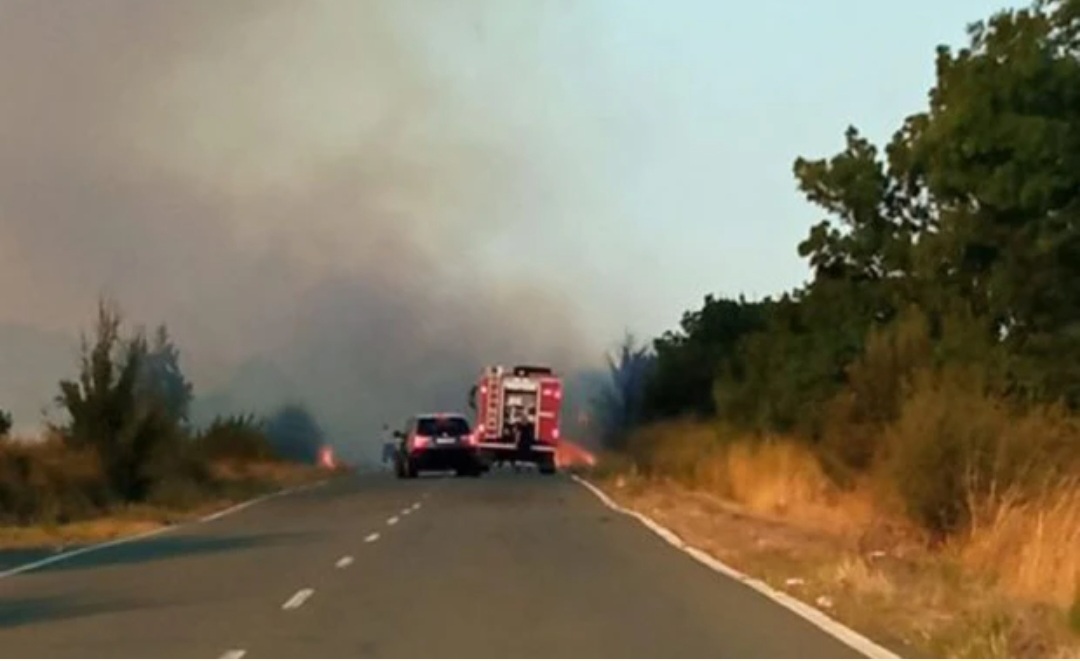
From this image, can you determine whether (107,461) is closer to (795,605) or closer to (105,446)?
(105,446)

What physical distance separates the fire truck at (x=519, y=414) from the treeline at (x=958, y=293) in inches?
1152

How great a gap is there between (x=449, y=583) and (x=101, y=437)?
80.8ft

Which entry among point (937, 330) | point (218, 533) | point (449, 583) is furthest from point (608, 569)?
point (937, 330)

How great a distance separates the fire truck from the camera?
7519 cm

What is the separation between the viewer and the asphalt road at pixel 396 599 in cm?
1658

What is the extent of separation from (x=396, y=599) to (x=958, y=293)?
19.8 metres

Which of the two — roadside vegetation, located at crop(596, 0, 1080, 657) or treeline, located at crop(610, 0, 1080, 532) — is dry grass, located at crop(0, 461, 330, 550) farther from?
treeline, located at crop(610, 0, 1080, 532)

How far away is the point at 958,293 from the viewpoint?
38.4 meters

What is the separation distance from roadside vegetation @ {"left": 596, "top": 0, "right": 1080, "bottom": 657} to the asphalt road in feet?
4.97

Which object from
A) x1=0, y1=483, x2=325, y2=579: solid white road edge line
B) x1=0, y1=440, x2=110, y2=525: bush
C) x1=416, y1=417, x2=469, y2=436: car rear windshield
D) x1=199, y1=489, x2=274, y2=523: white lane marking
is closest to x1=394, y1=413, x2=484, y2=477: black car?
x1=416, y1=417, x2=469, y2=436: car rear windshield

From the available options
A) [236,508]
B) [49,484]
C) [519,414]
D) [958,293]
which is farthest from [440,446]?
[958,293]

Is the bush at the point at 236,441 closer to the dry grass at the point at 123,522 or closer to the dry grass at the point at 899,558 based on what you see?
the dry grass at the point at 123,522

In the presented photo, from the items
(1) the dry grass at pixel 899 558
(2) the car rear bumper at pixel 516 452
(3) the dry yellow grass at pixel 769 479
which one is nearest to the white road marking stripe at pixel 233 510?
(1) the dry grass at pixel 899 558

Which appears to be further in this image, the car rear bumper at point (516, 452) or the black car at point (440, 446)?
the car rear bumper at point (516, 452)
